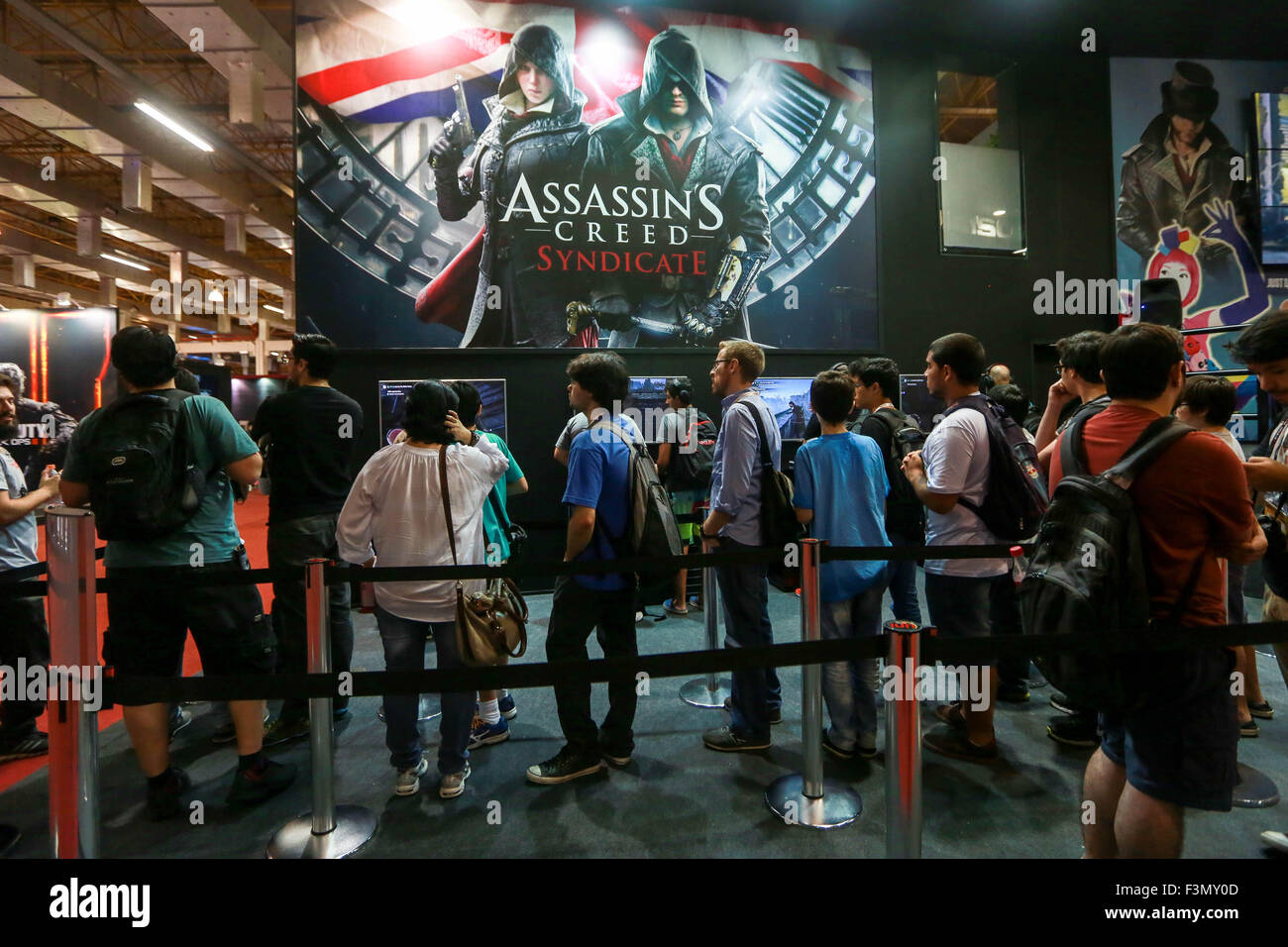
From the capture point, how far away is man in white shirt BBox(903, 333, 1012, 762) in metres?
2.45

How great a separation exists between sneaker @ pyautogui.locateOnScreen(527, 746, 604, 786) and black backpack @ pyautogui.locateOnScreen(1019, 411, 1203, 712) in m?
1.74

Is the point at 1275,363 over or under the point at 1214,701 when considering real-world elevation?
over

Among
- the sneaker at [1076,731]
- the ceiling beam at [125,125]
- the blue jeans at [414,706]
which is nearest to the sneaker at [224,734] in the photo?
the blue jeans at [414,706]

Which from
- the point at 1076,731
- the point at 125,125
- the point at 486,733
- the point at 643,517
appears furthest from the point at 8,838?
the point at 125,125

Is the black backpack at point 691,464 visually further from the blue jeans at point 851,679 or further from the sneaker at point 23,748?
the sneaker at point 23,748

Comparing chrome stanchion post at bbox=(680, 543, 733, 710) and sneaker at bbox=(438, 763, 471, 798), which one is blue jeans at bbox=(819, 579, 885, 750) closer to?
chrome stanchion post at bbox=(680, 543, 733, 710)

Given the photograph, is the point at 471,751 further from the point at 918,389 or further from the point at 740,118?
the point at 740,118

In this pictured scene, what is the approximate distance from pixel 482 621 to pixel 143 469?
1.23 metres

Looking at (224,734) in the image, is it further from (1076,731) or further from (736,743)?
(1076,731)

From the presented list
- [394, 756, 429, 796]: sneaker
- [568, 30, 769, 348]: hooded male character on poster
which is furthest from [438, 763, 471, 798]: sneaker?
[568, 30, 769, 348]: hooded male character on poster

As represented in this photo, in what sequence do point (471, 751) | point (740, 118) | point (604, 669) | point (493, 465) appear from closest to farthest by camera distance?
point (604, 669) → point (493, 465) → point (471, 751) → point (740, 118)

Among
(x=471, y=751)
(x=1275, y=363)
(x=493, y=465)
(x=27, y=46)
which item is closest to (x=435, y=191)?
(x=493, y=465)

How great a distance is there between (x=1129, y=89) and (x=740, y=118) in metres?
4.39
